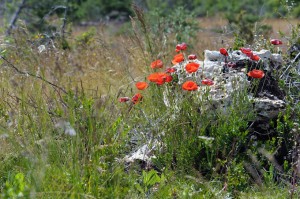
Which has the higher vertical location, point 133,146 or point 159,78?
point 159,78

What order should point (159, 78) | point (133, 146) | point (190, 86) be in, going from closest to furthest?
point (190, 86), point (159, 78), point (133, 146)

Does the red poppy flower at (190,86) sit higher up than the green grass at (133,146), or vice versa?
the red poppy flower at (190,86)

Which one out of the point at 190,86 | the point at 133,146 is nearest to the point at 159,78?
the point at 190,86

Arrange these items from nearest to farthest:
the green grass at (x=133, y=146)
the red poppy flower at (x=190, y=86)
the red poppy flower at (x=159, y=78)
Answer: the green grass at (x=133, y=146) → the red poppy flower at (x=190, y=86) → the red poppy flower at (x=159, y=78)

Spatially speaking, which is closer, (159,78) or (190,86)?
(190,86)

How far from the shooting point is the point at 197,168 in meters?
4.00

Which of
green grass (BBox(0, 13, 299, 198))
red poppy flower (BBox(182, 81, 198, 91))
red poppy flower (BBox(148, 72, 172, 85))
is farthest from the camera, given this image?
red poppy flower (BBox(148, 72, 172, 85))

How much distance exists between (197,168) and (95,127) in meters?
0.84

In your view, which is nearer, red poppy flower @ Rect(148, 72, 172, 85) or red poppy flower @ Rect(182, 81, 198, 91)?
red poppy flower @ Rect(182, 81, 198, 91)

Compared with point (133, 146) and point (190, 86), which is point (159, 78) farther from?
point (133, 146)

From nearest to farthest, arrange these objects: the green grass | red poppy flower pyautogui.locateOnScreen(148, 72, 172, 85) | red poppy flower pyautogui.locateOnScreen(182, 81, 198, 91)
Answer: the green grass
red poppy flower pyautogui.locateOnScreen(182, 81, 198, 91)
red poppy flower pyautogui.locateOnScreen(148, 72, 172, 85)

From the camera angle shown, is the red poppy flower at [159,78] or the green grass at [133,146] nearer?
the green grass at [133,146]

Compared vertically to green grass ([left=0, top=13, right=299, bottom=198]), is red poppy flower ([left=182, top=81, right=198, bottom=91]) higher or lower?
higher

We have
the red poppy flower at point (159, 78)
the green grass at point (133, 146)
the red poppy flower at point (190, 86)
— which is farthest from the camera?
the red poppy flower at point (159, 78)
